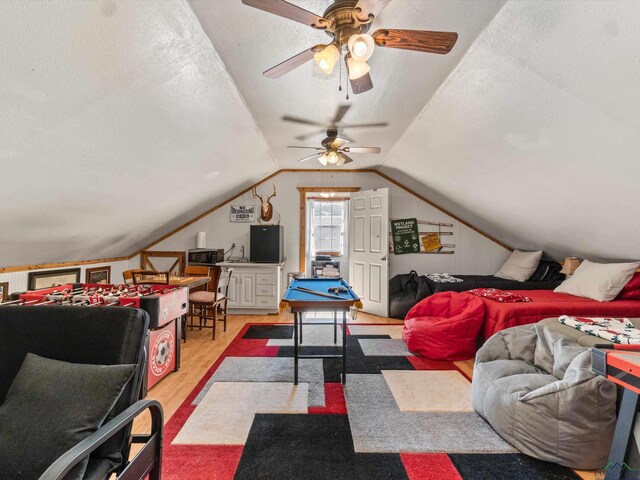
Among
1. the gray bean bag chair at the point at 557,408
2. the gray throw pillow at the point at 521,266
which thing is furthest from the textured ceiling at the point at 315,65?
the gray throw pillow at the point at 521,266

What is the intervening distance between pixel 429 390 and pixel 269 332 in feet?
7.45

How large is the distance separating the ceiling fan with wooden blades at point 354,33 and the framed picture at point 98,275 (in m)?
4.48

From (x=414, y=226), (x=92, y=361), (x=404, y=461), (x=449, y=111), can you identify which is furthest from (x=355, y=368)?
(x=414, y=226)

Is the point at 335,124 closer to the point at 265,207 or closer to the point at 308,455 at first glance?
the point at 265,207

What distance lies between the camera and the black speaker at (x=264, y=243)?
5352 millimetres

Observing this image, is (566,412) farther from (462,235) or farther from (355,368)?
(462,235)

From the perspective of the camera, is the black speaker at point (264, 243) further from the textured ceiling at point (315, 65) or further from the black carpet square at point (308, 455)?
the black carpet square at point (308, 455)

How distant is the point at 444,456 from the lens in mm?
1923

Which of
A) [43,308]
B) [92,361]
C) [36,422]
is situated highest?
[43,308]

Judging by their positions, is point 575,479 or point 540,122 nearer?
point 575,479

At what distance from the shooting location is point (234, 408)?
7.98ft

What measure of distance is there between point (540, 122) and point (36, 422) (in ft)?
11.1

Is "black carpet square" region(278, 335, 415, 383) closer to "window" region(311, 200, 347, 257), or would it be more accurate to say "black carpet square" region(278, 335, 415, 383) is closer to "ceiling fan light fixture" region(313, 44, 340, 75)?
"ceiling fan light fixture" region(313, 44, 340, 75)

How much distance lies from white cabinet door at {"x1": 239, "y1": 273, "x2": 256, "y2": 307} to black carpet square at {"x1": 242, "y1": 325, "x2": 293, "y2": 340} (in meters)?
0.69
